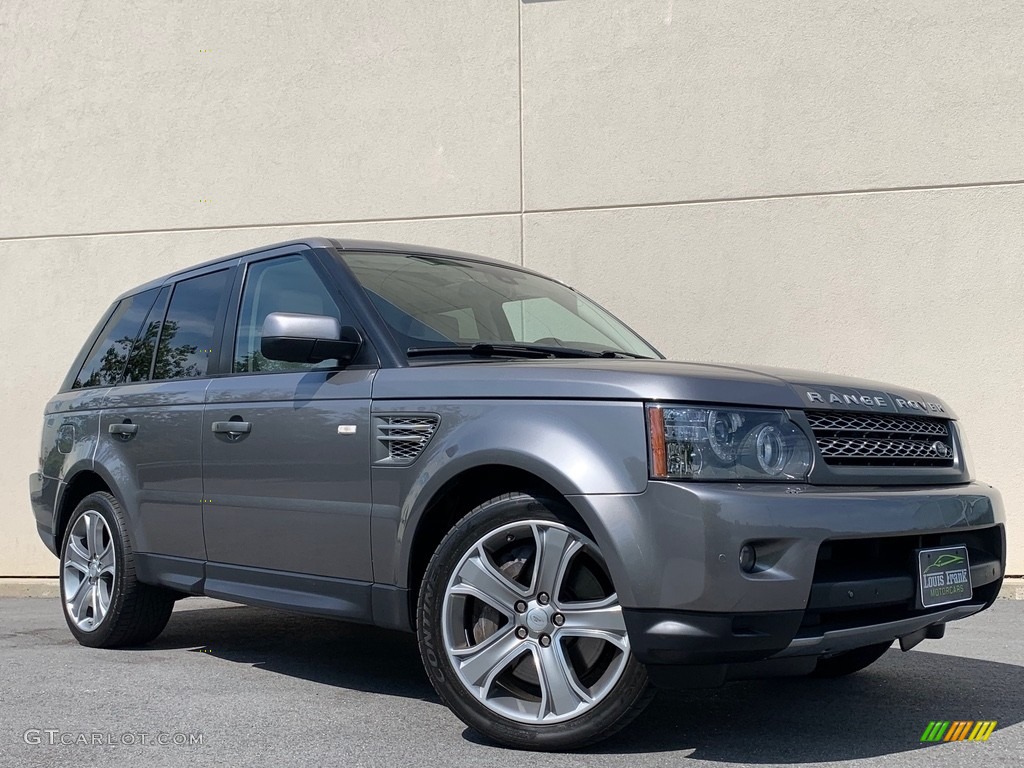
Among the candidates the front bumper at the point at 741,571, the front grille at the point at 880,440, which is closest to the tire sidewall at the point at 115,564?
the front bumper at the point at 741,571

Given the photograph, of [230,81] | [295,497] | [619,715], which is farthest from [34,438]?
[619,715]

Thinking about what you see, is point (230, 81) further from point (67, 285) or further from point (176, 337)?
point (176, 337)

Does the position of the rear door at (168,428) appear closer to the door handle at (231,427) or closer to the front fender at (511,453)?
the door handle at (231,427)

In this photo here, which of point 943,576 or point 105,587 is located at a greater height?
point 943,576

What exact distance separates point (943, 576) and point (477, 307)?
2.12 meters

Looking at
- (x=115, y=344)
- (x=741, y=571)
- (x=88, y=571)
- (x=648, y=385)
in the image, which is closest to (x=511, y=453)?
(x=648, y=385)

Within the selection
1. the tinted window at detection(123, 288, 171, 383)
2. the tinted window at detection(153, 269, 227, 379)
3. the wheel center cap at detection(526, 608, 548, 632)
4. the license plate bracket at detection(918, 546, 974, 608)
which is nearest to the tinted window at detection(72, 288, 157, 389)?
the tinted window at detection(123, 288, 171, 383)

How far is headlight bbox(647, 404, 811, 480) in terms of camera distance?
10.4ft

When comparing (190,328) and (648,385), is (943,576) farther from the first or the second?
(190,328)

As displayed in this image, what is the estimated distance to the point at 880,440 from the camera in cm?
358

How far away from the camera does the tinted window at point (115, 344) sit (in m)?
5.87

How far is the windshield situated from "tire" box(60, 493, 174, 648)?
1.98m

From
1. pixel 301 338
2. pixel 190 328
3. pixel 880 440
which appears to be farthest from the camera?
pixel 190 328

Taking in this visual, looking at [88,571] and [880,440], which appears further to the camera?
[88,571]
